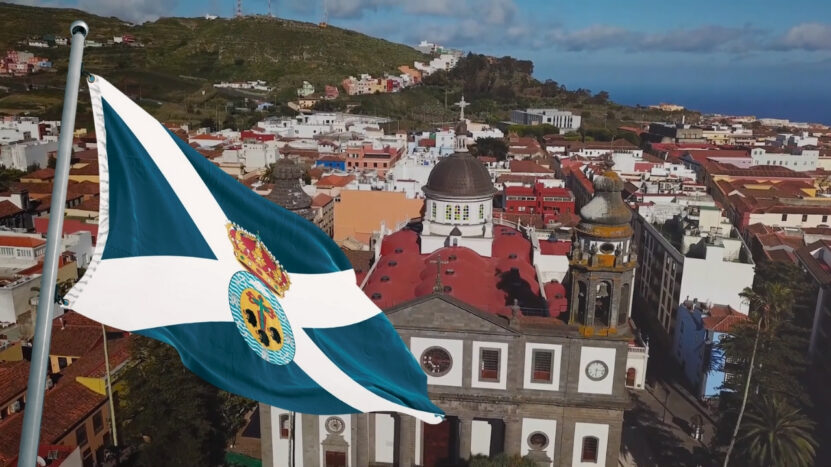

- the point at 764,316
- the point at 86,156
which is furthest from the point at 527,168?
the point at 86,156

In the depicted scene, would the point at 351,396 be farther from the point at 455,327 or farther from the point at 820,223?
the point at 820,223

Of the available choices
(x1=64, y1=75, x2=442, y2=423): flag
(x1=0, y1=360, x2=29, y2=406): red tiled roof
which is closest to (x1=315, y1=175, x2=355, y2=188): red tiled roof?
(x1=0, y1=360, x2=29, y2=406): red tiled roof

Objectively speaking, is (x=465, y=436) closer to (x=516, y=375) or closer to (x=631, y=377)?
(x=516, y=375)

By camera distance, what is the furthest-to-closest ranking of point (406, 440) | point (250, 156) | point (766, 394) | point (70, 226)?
1. point (250, 156)
2. point (70, 226)
3. point (766, 394)
4. point (406, 440)

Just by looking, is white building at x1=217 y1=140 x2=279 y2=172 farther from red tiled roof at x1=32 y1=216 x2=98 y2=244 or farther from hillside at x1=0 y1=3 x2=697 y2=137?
hillside at x1=0 y1=3 x2=697 y2=137

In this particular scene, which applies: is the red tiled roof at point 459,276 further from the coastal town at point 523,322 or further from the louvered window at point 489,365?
the louvered window at point 489,365

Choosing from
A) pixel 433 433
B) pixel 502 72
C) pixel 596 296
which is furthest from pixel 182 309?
pixel 502 72
